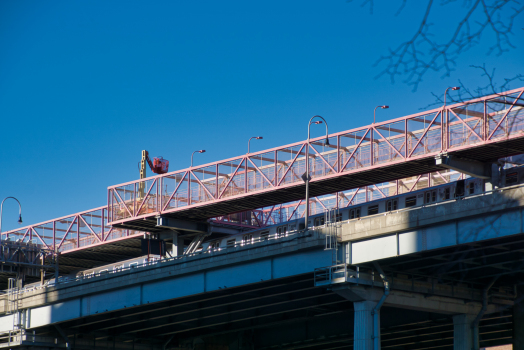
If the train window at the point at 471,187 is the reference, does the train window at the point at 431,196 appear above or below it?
below

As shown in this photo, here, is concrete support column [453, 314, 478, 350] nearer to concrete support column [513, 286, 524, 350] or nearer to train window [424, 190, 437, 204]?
concrete support column [513, 286, 524, 350]

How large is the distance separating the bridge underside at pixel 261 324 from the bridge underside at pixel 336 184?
12398 millimetres

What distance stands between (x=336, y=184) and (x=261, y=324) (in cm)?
1502

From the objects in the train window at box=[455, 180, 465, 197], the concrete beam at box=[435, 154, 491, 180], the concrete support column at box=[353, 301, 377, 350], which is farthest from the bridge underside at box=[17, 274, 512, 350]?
the concrete beam at box=[435, 154, 491, 180]

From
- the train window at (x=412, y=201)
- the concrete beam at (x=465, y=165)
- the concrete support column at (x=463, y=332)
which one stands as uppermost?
the concrete beam at (x=465, y=165)

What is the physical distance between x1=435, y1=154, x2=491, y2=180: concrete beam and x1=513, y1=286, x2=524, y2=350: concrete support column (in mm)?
10295

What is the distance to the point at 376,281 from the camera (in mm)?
52250

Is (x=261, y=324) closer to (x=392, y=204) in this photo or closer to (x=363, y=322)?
(x=392, y=204)

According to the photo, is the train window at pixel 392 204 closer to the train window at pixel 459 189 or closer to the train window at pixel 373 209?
the train window at pixel 373 209

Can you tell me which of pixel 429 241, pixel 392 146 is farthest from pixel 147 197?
pixel 429 241

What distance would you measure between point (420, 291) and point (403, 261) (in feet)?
15.7

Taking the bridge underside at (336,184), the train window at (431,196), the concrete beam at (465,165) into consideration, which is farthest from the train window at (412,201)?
the concrete beam at (465,165)

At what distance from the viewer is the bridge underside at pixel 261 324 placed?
203 ft

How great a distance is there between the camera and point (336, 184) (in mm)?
76000
